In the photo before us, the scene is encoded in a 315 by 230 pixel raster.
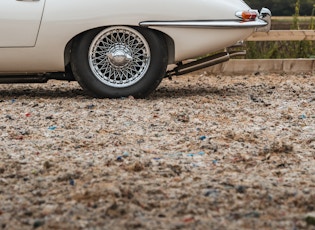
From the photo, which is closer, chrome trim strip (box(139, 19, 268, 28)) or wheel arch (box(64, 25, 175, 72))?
chrome trim strip (box(139, 19, 268, 28))

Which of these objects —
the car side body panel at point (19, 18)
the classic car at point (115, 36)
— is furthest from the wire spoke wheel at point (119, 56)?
the car side body panel at point (19, 18)

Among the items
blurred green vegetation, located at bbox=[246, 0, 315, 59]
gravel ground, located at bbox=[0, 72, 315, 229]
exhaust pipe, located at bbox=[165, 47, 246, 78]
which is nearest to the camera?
gravel ground, located at bbox=[0, 72, 315, 229]

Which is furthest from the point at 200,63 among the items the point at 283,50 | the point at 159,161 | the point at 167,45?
the point at 283,50

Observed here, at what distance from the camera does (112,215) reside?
429 centimetres

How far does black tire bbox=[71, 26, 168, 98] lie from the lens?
867 centimetres

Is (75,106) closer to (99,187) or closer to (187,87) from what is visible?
(187,87)

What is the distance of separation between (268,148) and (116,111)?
7.03 ft

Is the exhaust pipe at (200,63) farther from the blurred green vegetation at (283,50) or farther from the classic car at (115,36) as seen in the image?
the blurred green vegetation at (283,50)

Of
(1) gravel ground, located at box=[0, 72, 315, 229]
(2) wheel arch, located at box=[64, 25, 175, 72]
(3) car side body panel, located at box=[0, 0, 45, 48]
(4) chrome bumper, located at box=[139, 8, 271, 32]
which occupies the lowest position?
(1) gravel ground, located at box=[0, 72, 315, 229]

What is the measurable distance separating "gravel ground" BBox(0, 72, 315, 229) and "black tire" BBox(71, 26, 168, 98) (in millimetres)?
186

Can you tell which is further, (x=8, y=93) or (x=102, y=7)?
(x=8, y=93)

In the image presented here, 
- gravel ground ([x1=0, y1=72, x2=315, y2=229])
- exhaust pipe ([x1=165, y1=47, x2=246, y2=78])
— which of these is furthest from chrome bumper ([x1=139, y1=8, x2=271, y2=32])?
gravel ground ([x1=0, y1=72, x2=315, y2=229])

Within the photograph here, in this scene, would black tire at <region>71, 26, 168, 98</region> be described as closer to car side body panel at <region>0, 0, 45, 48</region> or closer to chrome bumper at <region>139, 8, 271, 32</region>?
chrome bumper at <region>139, 8, 271, 32</region>

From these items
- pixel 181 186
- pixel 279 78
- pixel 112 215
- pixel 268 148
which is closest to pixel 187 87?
pixel 279 78
